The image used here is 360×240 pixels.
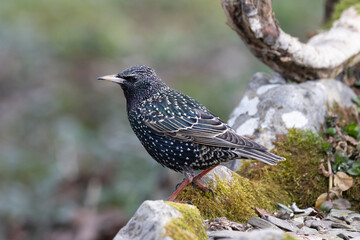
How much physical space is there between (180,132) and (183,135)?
0.04m

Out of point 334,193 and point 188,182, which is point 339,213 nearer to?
point 334,193

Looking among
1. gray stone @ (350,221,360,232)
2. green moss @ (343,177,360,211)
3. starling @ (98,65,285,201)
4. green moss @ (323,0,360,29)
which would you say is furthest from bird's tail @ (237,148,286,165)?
green moss @ (323,0,360,29)

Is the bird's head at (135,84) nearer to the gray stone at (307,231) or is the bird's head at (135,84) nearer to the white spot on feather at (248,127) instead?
the white spot on feather at (248,127)

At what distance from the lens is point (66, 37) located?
1287cm

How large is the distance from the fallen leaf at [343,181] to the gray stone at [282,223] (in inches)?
34.9

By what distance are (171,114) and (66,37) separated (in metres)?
8.90

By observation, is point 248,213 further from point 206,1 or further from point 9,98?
point 206,1

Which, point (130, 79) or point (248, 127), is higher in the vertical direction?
point (130, 79)

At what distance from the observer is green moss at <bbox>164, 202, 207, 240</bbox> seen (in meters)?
3.08

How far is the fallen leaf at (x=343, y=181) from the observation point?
475cm

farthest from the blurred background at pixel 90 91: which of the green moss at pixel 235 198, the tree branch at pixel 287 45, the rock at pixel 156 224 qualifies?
the rock at pixel 156 224

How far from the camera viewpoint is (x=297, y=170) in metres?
4.95

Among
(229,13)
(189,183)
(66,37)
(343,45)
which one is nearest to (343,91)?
(343,45)

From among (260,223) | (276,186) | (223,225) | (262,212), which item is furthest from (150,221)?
(276,186)
